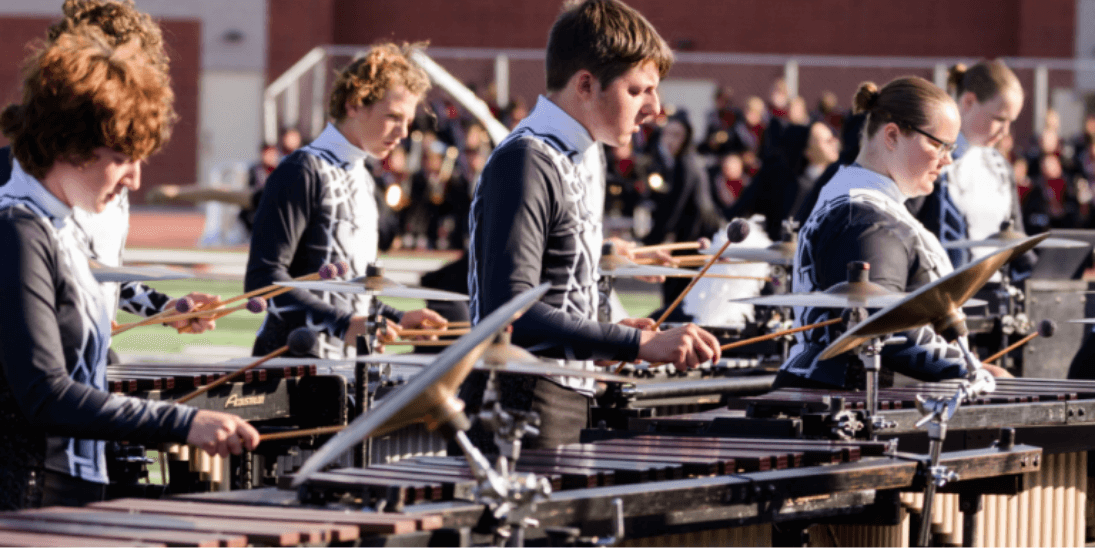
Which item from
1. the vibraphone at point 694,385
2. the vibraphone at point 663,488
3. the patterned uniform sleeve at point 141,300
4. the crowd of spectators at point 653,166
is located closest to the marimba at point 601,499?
the vibraphone at point 663,488

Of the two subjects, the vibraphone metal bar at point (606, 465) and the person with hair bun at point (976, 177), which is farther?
the person with hair bun at point (976, 177)

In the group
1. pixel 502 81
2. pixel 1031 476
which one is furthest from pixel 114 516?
pixel 502 81

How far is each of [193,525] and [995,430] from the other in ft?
7.83

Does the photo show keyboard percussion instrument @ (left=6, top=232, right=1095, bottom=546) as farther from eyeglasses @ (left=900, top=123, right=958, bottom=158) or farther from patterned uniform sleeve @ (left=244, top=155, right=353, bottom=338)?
eyeglasses @ (left=900, top=123, right=958, bottom=158)

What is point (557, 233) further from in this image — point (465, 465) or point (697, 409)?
point (697, 409)

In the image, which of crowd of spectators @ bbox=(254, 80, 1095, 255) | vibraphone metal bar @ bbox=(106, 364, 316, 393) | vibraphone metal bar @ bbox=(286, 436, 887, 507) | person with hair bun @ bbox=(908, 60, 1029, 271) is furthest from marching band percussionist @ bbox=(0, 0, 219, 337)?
crowd of spectators @ bbox=(254, 80, 1095, 255)

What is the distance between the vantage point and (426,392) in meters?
2.36

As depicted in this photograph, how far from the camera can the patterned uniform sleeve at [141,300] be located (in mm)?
4414

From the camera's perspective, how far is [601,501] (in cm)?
288

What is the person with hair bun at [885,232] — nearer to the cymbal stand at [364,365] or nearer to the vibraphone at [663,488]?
the vibraphone at [663,488]

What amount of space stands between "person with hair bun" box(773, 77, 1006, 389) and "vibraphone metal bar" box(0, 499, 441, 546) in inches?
73.3

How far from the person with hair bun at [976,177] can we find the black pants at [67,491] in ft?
14.8

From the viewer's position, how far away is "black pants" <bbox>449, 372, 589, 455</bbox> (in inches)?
131

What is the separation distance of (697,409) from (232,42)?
2024cm
